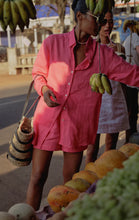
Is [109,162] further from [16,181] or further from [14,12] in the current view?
[16,181]

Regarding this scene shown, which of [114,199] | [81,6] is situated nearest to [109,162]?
[114,199]

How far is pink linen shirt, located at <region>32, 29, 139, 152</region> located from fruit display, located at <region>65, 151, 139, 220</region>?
1263 millimetres

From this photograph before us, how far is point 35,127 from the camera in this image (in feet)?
7.44

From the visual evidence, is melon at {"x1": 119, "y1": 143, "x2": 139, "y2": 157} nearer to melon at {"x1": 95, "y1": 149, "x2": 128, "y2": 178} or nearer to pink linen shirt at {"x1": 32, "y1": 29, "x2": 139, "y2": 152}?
melon at {"x1": 95, "y1": 149, "x2": 128, "y2": 178}

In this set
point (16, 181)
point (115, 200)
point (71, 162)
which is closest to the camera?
point (115, 200)

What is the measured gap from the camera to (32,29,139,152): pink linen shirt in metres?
A: 2.15

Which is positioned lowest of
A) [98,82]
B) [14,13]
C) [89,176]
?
[89,176]

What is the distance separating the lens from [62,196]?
4.91ft

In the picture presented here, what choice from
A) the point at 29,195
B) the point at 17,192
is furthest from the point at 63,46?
the point at 17,192

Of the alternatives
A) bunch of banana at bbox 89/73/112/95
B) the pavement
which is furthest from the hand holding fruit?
the pavement

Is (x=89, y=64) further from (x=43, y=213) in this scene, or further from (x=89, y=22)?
(x=43, y=213)

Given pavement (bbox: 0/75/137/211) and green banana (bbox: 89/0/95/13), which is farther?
pavement (bbox: 0/75/137/211)

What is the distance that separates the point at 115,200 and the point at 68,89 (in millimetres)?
1451

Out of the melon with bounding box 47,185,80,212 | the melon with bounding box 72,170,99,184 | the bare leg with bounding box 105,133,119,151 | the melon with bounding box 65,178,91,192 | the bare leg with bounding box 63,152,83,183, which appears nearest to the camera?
the melon with bounding box 47,185,80,212
